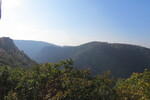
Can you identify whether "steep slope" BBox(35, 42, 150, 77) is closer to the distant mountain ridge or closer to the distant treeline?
the distant mountain ridge

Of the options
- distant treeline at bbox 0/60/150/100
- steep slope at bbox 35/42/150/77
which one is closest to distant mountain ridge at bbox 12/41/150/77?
steep slope at bbox 35/42/150/77

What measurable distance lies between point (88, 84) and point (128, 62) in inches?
5719

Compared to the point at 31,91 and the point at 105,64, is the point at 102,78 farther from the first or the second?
the point at 105,64

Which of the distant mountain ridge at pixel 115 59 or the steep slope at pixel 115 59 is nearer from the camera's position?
the distant mountain ridge at pixel 115 59

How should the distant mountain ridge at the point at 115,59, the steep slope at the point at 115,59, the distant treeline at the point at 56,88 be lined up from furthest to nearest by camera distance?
the steep slope at the point at 115,59 < the distant mountain ridge at the point at 115,59 < the distant treeline at the point at 56,88

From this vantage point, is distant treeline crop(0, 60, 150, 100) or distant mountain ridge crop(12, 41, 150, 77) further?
distant mountain ridge crop(12, 41, 150, 77)

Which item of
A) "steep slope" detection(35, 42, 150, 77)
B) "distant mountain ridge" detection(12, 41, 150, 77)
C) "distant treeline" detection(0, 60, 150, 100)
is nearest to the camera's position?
"distant treeline" detection(0, 60, 150, 100)

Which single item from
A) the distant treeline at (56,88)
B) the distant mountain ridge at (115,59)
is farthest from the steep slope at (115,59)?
the distant treeline at (56,88)

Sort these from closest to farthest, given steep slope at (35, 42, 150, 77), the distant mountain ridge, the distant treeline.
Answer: the distant treeline → the distant mountain ridge → steep slope at (35, 42, 150, 77)

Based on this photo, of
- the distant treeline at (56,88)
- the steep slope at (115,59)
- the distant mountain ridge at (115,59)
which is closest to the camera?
the distant treeline at (56,88)

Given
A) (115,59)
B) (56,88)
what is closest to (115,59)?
(115,59)

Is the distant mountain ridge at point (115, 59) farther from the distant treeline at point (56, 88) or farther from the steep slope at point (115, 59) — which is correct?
the distant treeline at point (56, 88)

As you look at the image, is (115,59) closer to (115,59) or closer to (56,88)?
(115,59)

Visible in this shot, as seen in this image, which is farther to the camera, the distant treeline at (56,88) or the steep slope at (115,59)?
the steep slope at (115,59)
